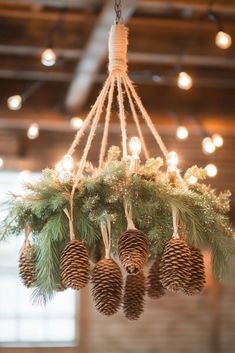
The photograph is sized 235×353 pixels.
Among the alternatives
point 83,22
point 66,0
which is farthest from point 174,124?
point 66,0

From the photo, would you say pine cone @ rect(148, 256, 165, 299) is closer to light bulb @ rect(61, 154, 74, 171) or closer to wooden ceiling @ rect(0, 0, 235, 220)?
light bulb @ rect(61, 154, 74, 171)

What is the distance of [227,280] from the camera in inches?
86.8

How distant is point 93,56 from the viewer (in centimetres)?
521

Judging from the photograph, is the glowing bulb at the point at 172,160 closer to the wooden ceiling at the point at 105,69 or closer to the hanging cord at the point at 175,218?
the hanging cord at the point at 175,218

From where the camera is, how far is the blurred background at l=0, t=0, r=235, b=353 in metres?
5.42

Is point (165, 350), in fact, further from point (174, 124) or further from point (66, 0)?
point (66, 0)

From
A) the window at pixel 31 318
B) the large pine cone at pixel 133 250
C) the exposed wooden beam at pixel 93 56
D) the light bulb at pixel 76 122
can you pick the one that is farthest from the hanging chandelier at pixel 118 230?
the window at pixel 31 318

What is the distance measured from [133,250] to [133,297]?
13.5 inches

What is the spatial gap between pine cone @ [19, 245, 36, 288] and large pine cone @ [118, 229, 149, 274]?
0.99 ft

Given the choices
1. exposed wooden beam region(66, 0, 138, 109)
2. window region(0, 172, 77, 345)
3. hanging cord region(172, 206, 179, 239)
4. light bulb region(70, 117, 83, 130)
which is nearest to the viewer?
hanging cord region(172, 206, 179, 239)

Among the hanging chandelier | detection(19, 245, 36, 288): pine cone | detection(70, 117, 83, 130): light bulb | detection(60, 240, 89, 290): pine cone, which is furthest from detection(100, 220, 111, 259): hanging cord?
detection(70, 117, 83, 130): light bulb

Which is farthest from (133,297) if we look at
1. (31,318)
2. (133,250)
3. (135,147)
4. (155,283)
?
(31,318)

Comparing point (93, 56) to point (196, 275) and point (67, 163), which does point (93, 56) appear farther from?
point (196, 275)

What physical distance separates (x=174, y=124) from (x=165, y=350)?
2.51m
